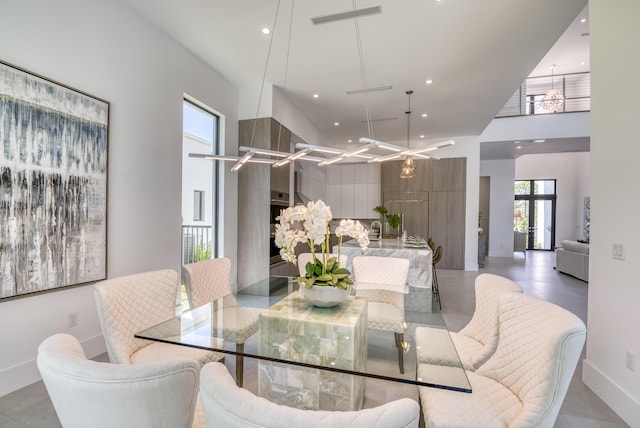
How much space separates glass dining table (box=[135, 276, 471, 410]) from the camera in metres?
1.27

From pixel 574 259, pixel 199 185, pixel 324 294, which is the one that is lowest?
pixel 574 259

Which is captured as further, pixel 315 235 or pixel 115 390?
pixel 315 235

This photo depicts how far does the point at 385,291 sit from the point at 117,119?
292 cm

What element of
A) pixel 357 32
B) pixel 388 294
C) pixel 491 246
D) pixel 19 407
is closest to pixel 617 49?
pixel 357 32

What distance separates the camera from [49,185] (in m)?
2.24

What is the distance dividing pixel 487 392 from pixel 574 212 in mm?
13756

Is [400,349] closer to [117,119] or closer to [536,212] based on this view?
[117,119]

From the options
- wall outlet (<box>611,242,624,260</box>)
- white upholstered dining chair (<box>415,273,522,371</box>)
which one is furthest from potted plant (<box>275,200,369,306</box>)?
wall outlet (<box>611,242,624,260</box>)

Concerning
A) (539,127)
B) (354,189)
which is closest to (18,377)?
(354,189)

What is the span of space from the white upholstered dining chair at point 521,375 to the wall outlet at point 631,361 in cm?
113

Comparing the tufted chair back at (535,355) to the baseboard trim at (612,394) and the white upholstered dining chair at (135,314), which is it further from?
the white upholstered dining chair at (135,314)

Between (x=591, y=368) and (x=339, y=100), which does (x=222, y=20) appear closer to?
(x=339, y=100)

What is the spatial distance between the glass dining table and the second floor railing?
766cm

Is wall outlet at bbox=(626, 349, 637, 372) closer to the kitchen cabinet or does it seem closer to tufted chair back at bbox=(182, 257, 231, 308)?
tufted chair back at bbox=(182, 257, 231, 308)
